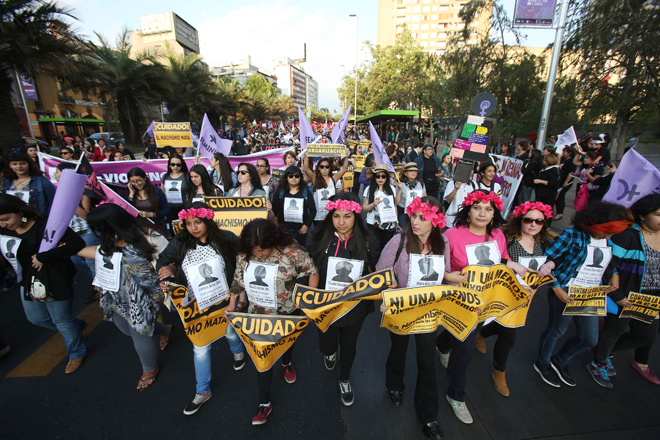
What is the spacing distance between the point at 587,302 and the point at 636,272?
50 centimetres

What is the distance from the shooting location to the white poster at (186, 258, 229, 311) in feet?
8.70

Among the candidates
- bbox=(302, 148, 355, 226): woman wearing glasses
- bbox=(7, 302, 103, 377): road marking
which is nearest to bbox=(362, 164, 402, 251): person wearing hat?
bbox=(302, 148, 355, 226): woman wearing glasses

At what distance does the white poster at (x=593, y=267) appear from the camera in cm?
272

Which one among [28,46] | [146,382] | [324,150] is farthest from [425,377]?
[28,46]

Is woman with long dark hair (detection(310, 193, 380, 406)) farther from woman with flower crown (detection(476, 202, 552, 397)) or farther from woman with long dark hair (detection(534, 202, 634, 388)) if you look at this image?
woman with long dark hair (detection(534, 202, 634, 388))

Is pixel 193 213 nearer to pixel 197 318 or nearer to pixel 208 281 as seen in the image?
pixel 208 281

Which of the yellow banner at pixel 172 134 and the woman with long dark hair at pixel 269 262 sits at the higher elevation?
the yellow banner at pixel 172 134

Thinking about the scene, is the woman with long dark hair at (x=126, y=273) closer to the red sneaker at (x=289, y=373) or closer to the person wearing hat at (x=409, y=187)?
the red sneaker at (x=289, y=373)

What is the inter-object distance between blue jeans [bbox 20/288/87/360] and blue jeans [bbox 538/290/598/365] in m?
4.89

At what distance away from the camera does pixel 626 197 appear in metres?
3.12

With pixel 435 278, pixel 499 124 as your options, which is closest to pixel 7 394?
pixel 435 278

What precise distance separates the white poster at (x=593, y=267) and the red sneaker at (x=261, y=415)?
2.98 meters

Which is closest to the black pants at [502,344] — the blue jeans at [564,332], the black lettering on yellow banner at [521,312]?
the black lettering on yellow banner at [521,312]

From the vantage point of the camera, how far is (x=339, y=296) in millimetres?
2428
